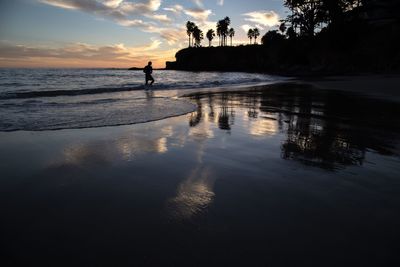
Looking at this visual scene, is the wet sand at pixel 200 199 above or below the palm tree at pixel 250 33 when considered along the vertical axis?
below

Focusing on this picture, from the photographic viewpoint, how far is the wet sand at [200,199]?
84.0 inches

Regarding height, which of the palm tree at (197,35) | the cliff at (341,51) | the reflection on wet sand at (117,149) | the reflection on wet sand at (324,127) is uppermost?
the palm tree at (197,35)

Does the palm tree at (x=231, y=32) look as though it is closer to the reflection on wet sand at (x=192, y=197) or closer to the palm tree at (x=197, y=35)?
the palm tree at (x=197, y=35)

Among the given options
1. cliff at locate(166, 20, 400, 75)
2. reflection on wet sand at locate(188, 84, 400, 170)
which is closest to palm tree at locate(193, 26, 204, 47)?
cliff at locate(166, 20, 400, 75)

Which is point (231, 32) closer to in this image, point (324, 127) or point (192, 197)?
point (324, 127)

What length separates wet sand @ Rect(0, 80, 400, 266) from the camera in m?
2.13

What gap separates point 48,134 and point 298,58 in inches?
2458

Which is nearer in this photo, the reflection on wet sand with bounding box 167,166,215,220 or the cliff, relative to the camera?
the reflection on wet sand with bounding box 167,166,215,220

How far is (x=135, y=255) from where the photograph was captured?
209 centimetres

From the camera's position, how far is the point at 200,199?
118 inches

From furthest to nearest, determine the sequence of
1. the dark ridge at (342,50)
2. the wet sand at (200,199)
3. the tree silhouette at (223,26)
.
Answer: the tree silhouette at (223,26) < the dark ridge at (342,50) < the wet sand at (200,199)

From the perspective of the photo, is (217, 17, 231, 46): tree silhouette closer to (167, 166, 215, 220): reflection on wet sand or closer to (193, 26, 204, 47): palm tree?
(193, 26, 204, 47): palm tree

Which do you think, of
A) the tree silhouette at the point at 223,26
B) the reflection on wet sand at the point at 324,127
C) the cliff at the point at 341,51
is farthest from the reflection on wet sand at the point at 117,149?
the tree silhouette at the point at 223,26

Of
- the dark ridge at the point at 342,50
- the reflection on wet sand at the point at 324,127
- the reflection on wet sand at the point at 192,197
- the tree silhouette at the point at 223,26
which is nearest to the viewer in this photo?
the reflection on wet sand at the point at 192,197
